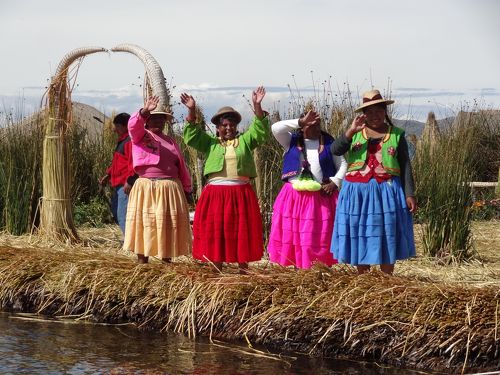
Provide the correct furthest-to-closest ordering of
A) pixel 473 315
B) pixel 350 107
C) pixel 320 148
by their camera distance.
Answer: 1. pixel 350 107
2. pixel 320 148
3. pixel 473 315

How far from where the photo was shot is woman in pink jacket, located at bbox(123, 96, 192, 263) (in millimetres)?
7910

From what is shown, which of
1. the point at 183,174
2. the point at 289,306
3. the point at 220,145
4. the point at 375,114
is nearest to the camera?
the point at 289,306

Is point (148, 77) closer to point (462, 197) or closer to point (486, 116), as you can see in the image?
point (462, 197)

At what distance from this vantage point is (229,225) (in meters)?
7.61

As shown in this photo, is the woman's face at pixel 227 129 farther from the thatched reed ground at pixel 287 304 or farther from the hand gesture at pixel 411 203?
the hand gesture at pixel 411 203

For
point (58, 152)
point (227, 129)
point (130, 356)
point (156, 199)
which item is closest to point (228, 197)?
point (227, 129)

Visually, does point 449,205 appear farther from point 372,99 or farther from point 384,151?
point 372,99

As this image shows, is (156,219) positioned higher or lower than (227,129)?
lower

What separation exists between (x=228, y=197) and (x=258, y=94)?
83 cm

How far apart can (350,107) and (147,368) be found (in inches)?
210

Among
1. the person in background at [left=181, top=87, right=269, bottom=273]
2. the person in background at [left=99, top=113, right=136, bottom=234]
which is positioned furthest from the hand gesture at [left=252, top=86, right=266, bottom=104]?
the person in background at [left=99, top=113, right=136, bottom=234]

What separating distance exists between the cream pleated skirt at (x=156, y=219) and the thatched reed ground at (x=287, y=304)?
0.20 metres

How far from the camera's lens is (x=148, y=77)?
9.91 meters

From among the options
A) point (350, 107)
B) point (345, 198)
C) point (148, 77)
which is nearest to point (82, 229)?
point (148, 77)
